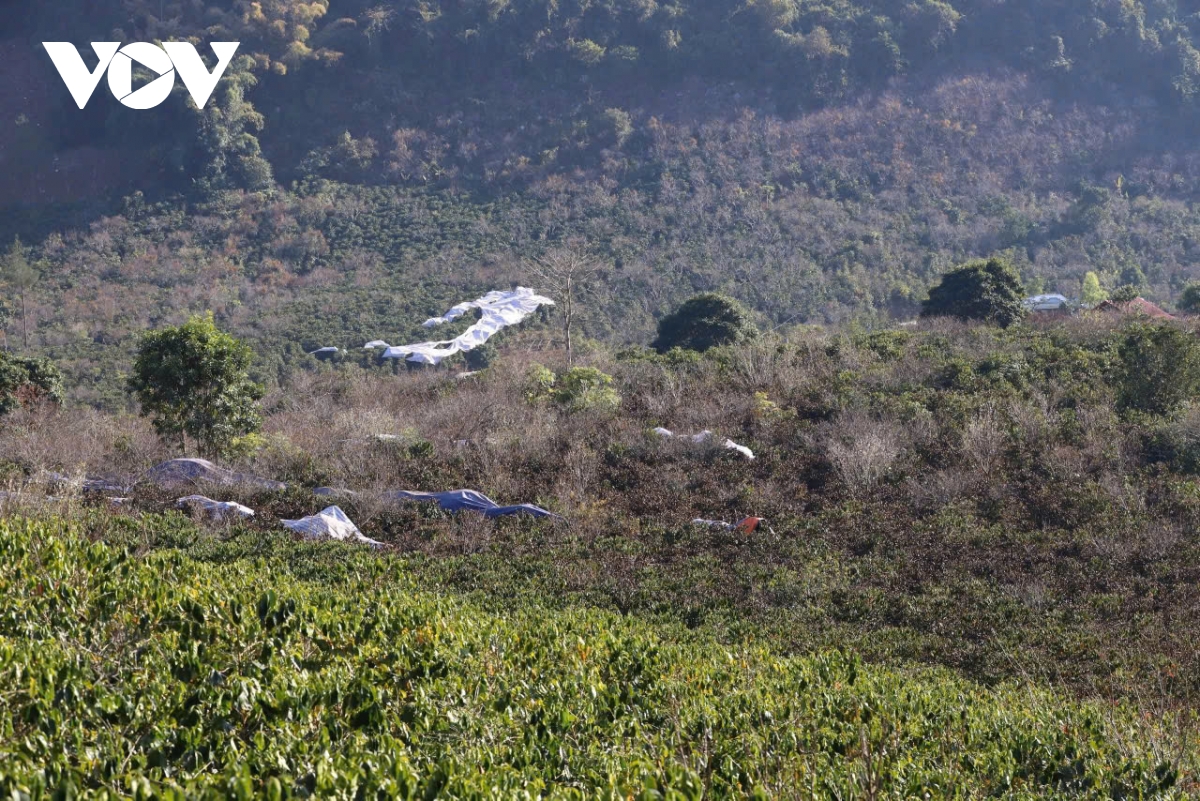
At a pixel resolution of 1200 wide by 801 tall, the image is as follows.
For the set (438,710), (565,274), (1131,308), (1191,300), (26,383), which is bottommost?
(1191,300)

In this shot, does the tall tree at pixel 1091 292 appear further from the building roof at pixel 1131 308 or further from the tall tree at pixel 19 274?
the tall tree at pixel 19 274

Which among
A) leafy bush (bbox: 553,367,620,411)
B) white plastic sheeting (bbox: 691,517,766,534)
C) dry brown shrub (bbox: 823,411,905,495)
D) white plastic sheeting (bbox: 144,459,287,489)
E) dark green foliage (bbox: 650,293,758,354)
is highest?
white plastic sheeting (bbox: 144,459,287,489)

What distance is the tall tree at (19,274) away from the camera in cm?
2881

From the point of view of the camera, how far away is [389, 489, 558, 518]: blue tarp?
11391 millimetres

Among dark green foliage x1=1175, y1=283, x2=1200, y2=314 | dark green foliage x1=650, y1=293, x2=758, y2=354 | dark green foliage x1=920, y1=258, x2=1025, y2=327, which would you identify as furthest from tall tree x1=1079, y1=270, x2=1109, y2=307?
dark green foliage x1=650, y1=293, x2=758, y2=354

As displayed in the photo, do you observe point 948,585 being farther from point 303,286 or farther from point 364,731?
point 303,286

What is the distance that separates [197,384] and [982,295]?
53.9 feet

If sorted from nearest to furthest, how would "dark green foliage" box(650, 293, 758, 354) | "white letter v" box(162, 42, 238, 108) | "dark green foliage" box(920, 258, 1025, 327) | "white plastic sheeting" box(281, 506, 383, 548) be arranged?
1. "white plastic sheeting" box(281, 506, 383, 548)
2. "dark green foliage" box(920, 258, 1025, 327)
3. "dark green foliage" box(650, 293, 758, 354)
4. "white letter v" box(162, 42, 238, 108)

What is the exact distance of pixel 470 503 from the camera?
11.6 meters

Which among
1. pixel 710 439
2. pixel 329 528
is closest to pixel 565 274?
pixel 710 439

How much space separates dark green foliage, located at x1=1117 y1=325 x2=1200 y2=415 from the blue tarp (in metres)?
8.80

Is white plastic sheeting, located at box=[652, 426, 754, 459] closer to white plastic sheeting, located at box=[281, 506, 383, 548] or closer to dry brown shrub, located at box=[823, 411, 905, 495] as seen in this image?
dry brown shrub, located at box=[823, 411, 905, 495]

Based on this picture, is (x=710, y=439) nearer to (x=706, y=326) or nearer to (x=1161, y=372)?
(x=1161, y=372)

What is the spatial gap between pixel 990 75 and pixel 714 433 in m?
33.6
